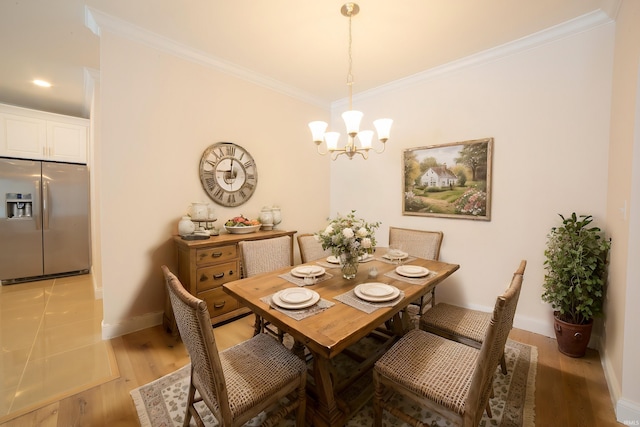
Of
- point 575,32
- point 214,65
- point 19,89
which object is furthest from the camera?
point 19,89

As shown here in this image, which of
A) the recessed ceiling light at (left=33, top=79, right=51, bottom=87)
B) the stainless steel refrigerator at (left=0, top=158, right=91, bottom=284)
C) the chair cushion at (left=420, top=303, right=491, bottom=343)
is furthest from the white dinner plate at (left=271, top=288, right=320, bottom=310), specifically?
the stainless steel refrigerator at (left=0, top=158, right=91, bottom=284)

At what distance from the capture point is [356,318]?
1.29 m

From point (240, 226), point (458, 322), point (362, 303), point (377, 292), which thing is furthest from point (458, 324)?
point (240, 226)

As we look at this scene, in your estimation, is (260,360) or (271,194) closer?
(260,360)

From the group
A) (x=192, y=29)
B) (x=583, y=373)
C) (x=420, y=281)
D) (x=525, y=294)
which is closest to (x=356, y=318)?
(x=420, y=281)

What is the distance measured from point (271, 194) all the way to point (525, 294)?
2.97m

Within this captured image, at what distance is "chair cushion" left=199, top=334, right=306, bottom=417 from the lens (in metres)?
1.15

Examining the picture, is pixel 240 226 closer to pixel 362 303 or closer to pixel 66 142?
pixel 362 303

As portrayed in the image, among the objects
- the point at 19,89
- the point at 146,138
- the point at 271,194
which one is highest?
the point at 19,89

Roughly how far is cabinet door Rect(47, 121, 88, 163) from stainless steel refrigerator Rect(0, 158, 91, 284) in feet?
0.43

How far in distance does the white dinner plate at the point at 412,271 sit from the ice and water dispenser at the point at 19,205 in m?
5.15

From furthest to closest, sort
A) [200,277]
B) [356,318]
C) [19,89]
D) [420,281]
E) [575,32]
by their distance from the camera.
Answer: [19,89], [200,277], [575,32], [420,281], [356,318]

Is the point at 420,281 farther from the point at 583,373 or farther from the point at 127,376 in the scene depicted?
the point at 127,376

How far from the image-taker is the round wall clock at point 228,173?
9.25ft
